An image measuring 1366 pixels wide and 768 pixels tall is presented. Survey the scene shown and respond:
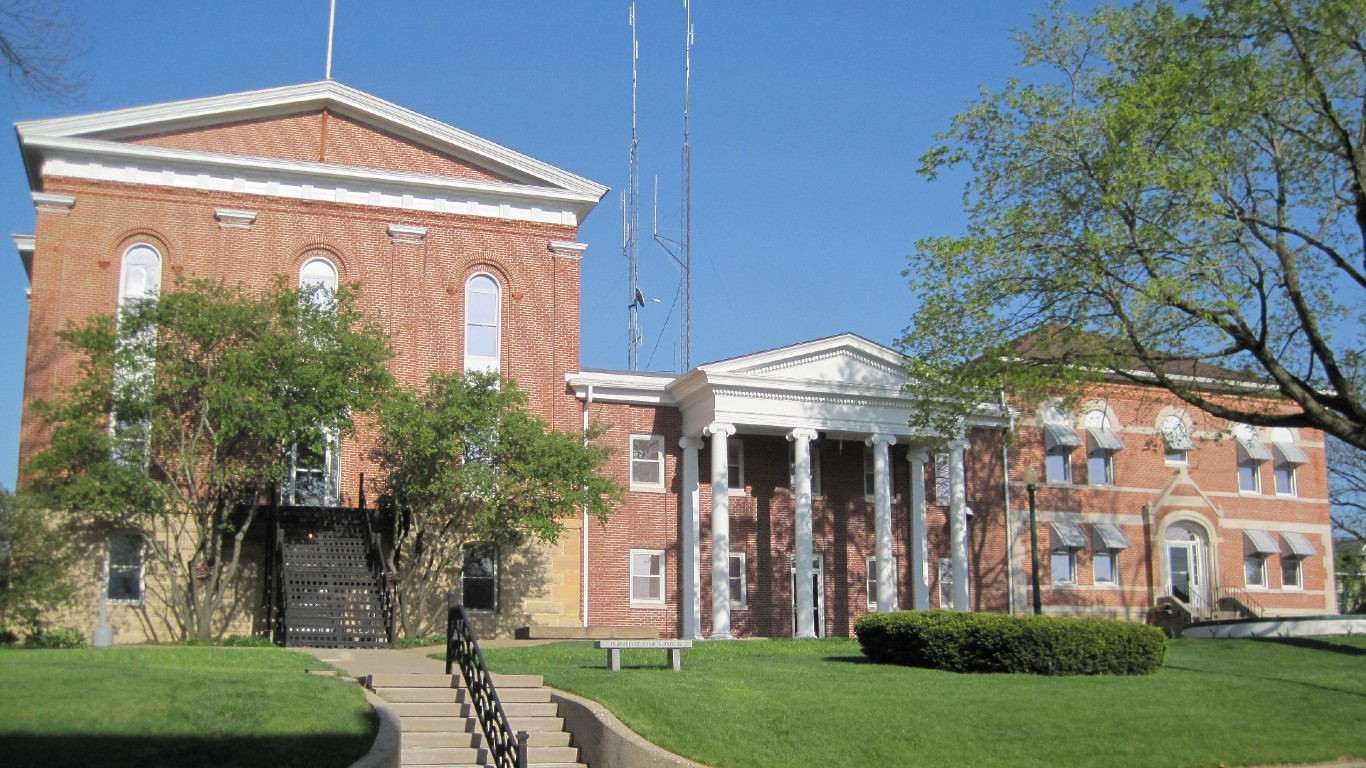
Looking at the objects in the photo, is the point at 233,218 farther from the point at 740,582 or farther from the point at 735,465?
the point at 740,582

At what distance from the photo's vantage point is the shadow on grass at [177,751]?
10.5 meters

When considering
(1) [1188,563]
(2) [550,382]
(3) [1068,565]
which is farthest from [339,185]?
(1) [1188,563]

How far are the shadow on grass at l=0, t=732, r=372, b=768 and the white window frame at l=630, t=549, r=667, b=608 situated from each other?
20167 millimetres

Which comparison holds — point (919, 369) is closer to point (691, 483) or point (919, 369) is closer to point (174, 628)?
point (691, 483)

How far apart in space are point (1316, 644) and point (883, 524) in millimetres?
9929

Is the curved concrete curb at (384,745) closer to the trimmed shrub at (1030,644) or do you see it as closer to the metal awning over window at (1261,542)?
the trimmed shrub at (1030,644)

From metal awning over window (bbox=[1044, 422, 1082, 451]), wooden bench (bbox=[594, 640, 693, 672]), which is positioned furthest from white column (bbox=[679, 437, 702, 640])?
wooden bench (bbox=[594, 640, 693, 672])

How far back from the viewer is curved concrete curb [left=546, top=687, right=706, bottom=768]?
15.0 m

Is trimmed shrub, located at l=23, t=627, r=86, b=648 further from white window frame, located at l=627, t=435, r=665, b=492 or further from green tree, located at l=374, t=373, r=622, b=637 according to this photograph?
white window frame, located at l=627, t=435, r=665, b=492

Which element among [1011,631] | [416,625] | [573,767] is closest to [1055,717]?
[1011,631]

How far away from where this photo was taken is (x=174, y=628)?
92.6 feet

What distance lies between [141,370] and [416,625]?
757 cm

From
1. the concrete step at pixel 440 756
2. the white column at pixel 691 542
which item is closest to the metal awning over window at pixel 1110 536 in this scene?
the white column at pixel 691 542

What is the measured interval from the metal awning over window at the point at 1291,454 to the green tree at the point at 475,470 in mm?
23020
